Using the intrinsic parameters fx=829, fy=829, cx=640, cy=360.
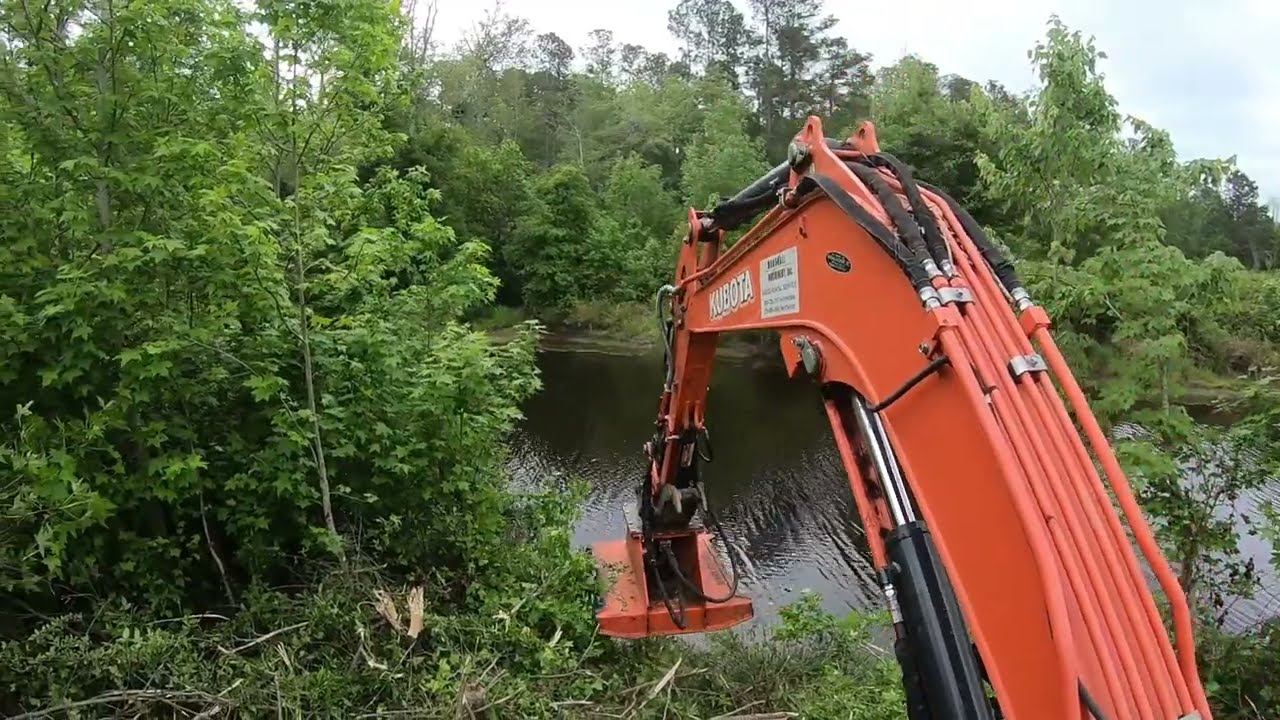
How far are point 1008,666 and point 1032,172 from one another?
5.31 m

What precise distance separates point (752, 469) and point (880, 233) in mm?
11522

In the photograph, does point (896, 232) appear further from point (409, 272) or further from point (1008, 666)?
point (409, 272)

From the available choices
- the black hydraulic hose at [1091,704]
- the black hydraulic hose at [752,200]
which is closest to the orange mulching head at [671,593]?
the black hydraulic hose at [752,200]

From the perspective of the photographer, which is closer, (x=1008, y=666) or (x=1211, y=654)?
(x=1008, y=666)

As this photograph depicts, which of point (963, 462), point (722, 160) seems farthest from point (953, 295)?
point (722, 160)

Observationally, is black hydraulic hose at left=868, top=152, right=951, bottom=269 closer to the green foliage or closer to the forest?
the forest

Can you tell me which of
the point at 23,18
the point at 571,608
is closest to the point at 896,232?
the point at 571,608

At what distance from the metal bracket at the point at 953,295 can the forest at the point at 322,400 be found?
9.64 ft

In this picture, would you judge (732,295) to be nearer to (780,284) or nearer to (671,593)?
(780,284)

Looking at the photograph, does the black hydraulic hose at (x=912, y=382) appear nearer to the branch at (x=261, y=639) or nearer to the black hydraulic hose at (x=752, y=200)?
the black hydraulic hose at (x=752, y=200)

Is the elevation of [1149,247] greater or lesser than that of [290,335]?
greater

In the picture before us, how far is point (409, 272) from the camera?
18.7 ft

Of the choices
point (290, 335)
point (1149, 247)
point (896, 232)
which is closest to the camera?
point (896, 232)

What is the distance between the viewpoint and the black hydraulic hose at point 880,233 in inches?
77.7
